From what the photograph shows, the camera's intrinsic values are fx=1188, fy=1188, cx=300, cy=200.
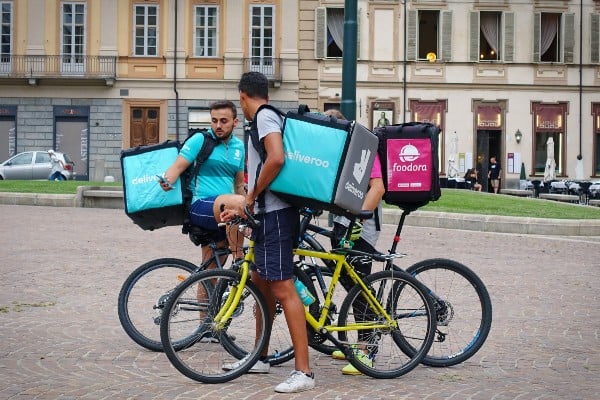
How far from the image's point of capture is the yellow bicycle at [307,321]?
6797 mm

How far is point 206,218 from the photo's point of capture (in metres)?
8.00

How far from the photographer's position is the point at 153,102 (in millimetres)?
43688

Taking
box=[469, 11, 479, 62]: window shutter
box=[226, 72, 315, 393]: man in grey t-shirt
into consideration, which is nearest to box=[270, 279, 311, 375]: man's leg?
box=[226, 72, 315, 393]: man in grey t-shirt

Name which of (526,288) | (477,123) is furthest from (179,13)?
(526,288)

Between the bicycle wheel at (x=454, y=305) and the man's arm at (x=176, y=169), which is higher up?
the man's arm at (x=176, y=169)

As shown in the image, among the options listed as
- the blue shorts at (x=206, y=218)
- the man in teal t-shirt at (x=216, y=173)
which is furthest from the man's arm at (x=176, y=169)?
the blue shorts at (x=206, y=218)

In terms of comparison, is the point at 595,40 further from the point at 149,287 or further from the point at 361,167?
the point at 361,167

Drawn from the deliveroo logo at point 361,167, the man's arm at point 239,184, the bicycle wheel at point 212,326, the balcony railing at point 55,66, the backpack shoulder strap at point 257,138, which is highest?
the balcony railing at point 55,66

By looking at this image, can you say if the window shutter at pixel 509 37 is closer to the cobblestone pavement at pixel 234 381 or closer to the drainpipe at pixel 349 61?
the drainpipe at pixel 349 61

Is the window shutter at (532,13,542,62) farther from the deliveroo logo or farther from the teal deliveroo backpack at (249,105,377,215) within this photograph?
the teal deliveroo backpack at (249,105,377,215)

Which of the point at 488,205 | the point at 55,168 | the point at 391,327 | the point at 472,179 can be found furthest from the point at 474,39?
the point at 391,327

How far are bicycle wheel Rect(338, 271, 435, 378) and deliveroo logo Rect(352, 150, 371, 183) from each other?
72cm

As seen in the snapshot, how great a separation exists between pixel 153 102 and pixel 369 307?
122 ft

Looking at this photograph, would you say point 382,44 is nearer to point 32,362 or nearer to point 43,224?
point 43,224
